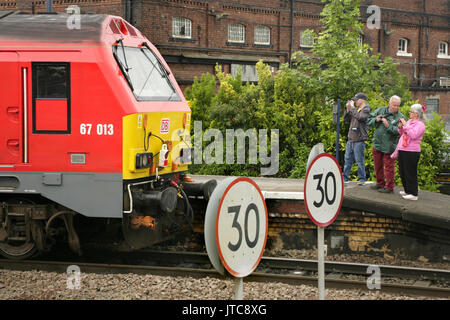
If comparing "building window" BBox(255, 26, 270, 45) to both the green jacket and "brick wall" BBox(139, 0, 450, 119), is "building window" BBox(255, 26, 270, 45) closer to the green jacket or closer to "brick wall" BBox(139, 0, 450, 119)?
"brick wall" BBox(139, 0, 450, 119)

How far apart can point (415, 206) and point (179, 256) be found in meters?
3.87

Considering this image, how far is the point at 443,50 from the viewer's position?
33531 mm

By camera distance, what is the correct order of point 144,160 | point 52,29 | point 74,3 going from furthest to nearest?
point 74,3, point 144,160, point 52,29

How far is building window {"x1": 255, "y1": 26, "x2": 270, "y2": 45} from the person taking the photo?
2659 cm

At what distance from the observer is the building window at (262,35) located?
26.6 m

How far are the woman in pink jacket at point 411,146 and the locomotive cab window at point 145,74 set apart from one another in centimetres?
381

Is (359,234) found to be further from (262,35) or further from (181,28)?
(262,35)

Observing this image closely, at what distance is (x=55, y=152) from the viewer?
8008 mm

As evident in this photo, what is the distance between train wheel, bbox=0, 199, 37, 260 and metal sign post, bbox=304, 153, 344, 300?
15.4ft

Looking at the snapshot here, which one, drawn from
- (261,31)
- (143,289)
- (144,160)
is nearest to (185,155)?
(144,160)

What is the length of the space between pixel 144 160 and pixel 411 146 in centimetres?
462
